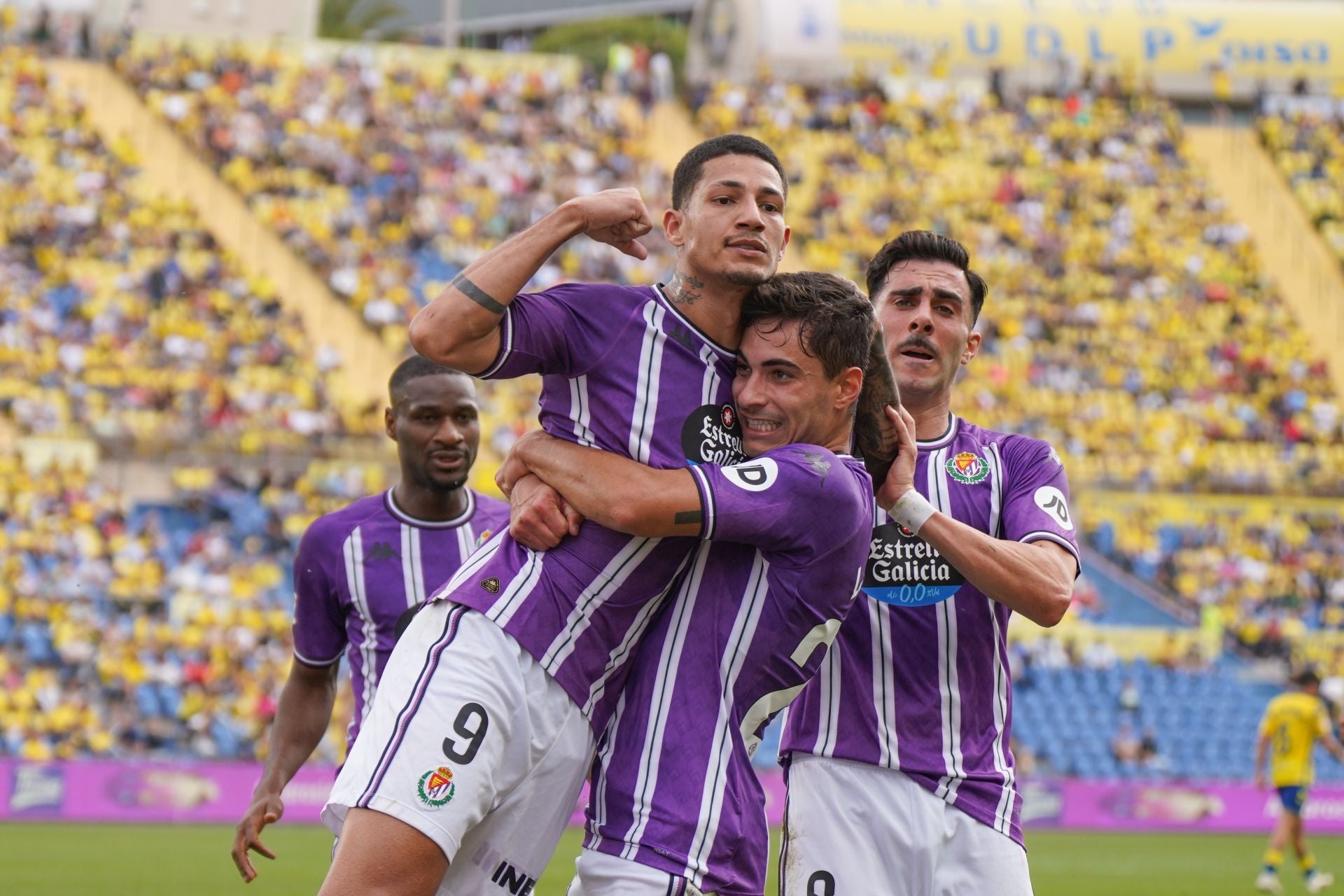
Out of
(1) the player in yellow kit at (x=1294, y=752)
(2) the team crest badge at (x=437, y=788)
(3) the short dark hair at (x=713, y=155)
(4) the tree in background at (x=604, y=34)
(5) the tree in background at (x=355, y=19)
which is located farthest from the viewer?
(4) the tree in background at (x=604, y=34)

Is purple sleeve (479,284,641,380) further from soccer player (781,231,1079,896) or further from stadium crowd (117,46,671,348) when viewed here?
stadium crowd (117,46,671,348)

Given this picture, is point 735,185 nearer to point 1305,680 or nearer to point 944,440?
point 944,440

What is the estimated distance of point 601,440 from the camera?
16.3 feet

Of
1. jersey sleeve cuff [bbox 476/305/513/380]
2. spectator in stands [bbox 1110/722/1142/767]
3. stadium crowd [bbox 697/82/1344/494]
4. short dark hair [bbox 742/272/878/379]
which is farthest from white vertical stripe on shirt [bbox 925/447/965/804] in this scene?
stadium crowd [bbox 697/82/1344/494]

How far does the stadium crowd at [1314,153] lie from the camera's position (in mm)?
37781

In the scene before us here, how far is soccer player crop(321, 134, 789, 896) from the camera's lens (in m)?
4.59

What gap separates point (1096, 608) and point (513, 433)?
8.90 metres

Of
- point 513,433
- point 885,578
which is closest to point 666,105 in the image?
point 513,433

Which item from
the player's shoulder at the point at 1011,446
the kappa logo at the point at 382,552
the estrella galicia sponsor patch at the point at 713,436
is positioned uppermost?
the player's shoulder at the point at 1011,446

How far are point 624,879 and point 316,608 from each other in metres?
2.45

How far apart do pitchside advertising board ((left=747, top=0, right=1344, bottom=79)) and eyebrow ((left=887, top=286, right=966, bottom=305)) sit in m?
32.4

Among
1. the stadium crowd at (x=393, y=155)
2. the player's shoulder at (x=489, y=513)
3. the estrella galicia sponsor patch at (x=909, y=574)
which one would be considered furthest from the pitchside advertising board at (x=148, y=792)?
the estrella galicia sponsor patch at (x=909, y=574)

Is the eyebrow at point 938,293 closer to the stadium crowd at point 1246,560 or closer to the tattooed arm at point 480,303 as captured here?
the tattooed arm at point 480,303

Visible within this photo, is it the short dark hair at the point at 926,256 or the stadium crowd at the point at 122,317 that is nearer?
the short dark hair at the point at 926,256
